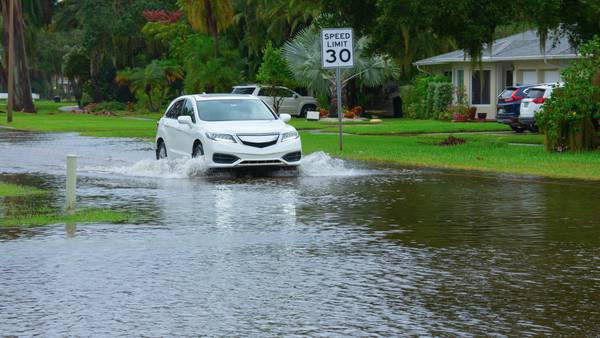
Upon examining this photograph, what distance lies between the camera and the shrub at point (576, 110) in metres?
26.7

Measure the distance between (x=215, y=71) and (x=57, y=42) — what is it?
5662 cm

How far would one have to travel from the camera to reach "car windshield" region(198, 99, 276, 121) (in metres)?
22.9

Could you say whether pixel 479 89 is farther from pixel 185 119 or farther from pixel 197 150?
pixel 197 150

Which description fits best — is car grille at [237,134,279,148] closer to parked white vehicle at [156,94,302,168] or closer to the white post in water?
parked white vehicle at [156,94,302,168]

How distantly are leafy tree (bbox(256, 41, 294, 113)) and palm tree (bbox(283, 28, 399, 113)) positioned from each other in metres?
0.45

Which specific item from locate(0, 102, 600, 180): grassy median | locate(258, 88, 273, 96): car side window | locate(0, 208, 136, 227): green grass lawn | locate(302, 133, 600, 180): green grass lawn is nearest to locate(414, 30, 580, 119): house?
locate(0, 102, 600, 180): grassy median

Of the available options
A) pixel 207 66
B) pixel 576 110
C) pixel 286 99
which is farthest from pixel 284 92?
pixel 576 110

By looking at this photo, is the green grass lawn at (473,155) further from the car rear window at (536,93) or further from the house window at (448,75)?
the house window at (448,75)

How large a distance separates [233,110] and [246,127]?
4.45ft

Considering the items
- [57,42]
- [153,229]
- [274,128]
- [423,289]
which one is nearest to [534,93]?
[274,128]

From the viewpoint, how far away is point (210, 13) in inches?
2463

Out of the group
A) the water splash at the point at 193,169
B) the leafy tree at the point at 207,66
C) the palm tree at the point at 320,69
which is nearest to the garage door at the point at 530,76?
the palm tree at the point at 320,69

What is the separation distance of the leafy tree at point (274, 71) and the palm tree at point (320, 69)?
45 centimetres

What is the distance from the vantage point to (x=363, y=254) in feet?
37.8
